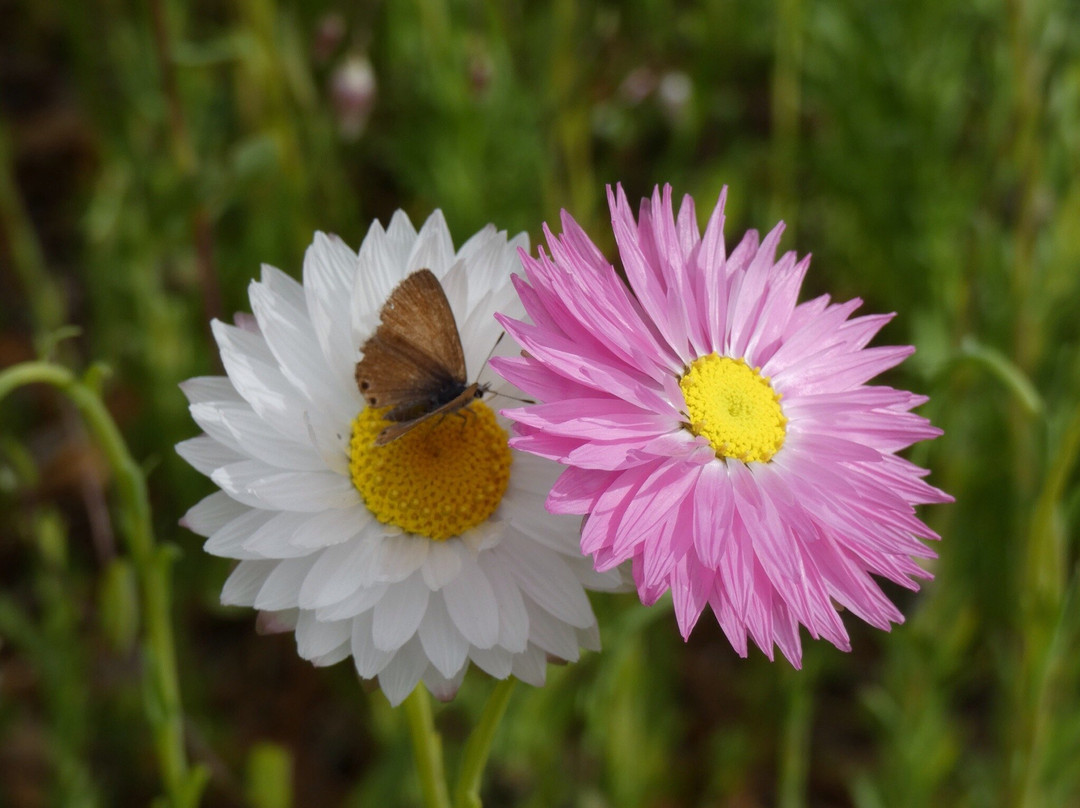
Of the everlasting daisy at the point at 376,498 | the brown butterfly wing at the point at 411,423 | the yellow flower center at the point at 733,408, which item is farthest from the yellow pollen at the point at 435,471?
the yellow flower center at the point at 733,408

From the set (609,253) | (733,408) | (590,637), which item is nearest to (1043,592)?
(733,408)

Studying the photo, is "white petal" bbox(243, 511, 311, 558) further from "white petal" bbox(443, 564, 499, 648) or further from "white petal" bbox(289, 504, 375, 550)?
"white petal" bbox(443, 564, 499, 648)

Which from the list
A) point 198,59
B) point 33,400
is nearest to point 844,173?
point 198,59

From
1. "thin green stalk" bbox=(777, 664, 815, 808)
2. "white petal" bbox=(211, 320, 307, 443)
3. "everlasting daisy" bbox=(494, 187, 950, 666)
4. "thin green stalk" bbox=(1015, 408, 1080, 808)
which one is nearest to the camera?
"everlasting daisy" bbox=(494, 187, 950, 666)

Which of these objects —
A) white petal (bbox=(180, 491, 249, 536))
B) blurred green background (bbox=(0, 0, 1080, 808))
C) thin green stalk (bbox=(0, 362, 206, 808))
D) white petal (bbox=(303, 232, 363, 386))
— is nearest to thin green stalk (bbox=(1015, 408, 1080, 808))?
blurred green background (bbox=(0, 0, 1080, 808))

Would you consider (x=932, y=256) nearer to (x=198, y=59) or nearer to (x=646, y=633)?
(x=646, y=633)

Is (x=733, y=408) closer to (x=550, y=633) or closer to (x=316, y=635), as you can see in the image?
(x=550, y=633)
